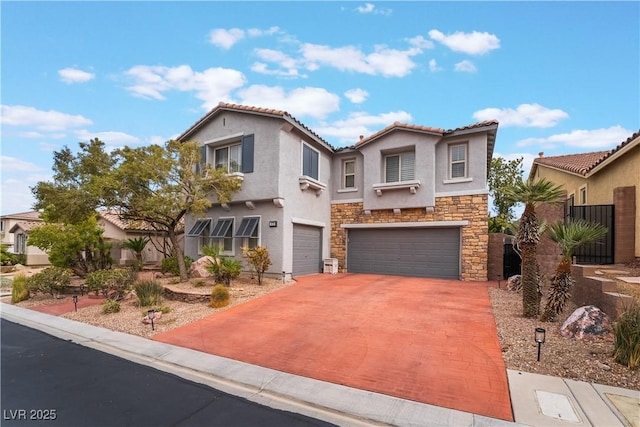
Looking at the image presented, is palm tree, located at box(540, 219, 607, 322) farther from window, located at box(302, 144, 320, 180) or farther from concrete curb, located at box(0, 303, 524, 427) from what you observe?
window, located at box(302, 144, 320, 180)

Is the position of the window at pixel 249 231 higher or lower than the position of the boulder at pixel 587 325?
higher

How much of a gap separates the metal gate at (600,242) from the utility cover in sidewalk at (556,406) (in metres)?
8.78

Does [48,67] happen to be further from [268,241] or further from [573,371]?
[573,371]

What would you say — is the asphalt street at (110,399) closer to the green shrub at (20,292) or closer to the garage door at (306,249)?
the green shrub at (20,292)

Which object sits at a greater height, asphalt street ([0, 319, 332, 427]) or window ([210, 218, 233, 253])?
Result: window ([210, 218, 233, 253])

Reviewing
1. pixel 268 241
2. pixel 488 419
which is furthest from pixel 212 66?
pixel 488 419

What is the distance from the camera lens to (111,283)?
37.2ft

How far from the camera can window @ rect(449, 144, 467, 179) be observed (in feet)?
49.2

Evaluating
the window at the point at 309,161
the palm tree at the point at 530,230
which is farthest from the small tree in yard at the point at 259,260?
the palm tree at the point at 530,230

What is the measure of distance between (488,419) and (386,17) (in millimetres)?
12008

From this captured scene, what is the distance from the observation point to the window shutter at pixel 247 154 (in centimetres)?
1492

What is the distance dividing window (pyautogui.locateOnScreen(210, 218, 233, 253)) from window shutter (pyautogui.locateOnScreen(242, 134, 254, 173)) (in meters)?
2.79

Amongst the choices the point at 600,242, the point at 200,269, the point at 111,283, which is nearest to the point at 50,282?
the point at 111,283

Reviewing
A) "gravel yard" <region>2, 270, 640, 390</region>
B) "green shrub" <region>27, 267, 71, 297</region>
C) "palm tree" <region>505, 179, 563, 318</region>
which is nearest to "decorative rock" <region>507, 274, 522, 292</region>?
"gravel yard" <region>2, 270, 640, 390</region>
